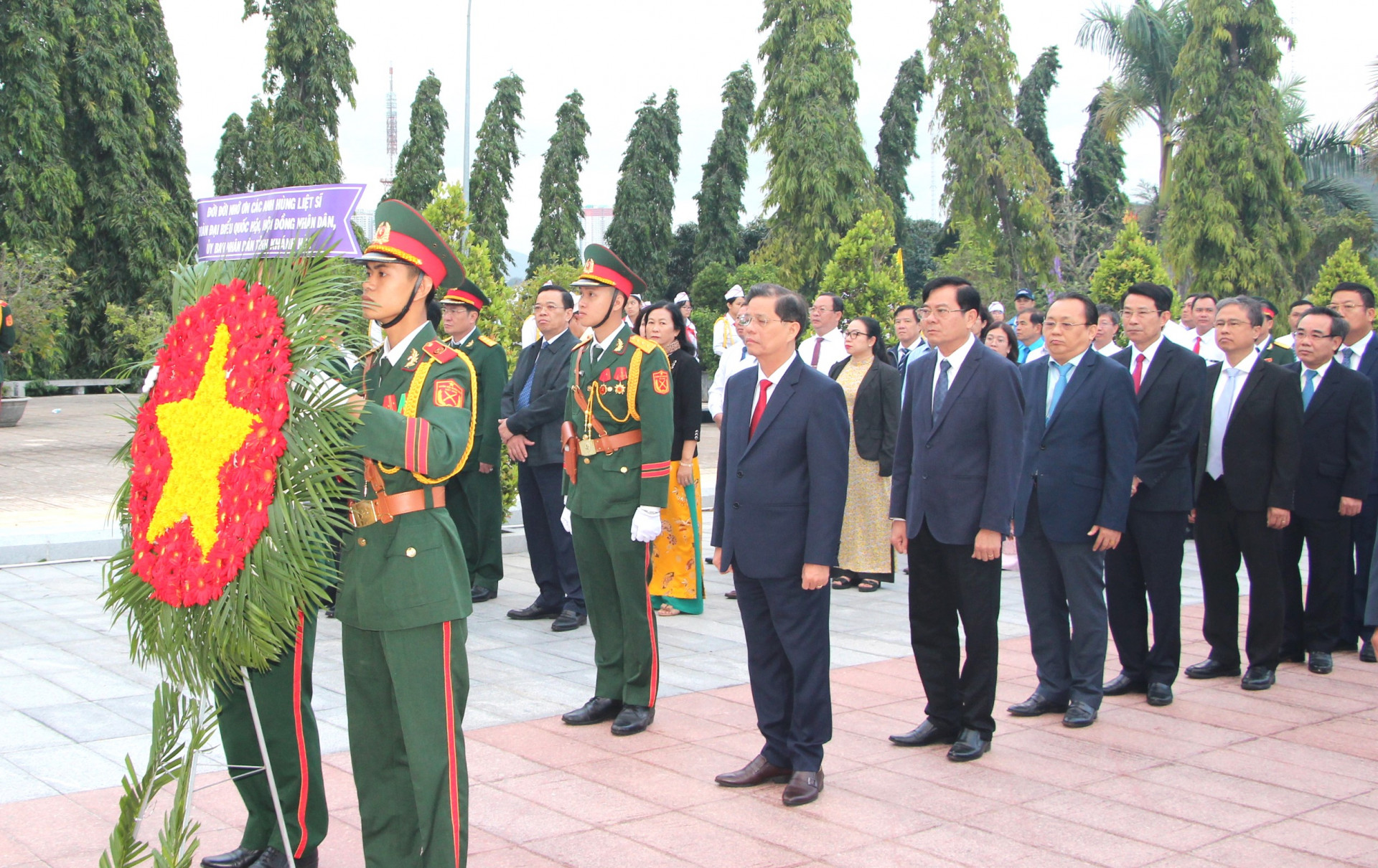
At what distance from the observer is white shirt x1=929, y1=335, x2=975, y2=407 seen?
16.9 ft

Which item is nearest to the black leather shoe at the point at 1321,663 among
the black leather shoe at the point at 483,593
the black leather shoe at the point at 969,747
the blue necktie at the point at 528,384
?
the black leather shoe at the point at 969,747

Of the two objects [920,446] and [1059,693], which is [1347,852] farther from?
[920,446]

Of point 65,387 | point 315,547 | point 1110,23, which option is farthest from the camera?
point 1110,23

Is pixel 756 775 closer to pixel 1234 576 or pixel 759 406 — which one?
pixel 759 406

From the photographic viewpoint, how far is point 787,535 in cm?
455

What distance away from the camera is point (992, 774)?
4781mm

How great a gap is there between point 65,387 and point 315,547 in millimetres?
30073

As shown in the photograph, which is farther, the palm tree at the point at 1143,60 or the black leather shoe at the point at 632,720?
the palm tree at the point at 1143,60

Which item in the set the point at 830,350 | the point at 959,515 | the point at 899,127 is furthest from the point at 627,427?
the point at 899,127

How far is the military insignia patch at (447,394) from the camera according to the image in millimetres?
3307

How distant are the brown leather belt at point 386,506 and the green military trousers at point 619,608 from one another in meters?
2.11

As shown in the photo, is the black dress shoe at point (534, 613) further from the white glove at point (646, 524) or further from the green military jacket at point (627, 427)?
the white glove at point (646, 524)

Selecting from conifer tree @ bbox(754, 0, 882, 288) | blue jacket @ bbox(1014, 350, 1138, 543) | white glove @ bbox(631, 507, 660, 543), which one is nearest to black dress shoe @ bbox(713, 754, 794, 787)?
white glove @ bbox(631, 507, 660, 543)

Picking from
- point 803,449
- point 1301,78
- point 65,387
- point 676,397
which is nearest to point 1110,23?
point 1301,78
